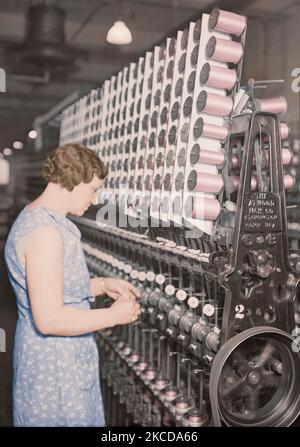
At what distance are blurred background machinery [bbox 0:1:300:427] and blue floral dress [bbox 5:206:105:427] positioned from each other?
49 centimetres

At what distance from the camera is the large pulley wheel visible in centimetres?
216

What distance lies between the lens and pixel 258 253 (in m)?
2.18

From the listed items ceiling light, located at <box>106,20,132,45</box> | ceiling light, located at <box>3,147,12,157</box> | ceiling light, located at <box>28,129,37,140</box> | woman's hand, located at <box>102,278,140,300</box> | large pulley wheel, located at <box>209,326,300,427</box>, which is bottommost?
large pulley wheel, located at <box>209,326,300,427</box>

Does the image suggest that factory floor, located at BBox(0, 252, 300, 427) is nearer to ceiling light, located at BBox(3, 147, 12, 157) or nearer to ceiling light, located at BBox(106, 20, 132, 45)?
ceiling light, located at BBox(3, 147, 12, 157)

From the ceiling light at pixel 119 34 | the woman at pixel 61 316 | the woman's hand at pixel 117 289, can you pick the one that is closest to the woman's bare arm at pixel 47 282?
the woman at pixel 61 316

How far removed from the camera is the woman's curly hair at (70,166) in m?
2.09

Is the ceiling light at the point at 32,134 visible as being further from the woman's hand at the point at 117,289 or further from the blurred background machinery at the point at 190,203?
the woman's hand at the point at 117,289

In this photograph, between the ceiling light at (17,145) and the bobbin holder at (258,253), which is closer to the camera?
the bobbin holder at (258,253)

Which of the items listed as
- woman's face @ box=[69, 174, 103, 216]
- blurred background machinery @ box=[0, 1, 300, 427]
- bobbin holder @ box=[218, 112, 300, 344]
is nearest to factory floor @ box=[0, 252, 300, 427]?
blurred background machinery @ box=[0, 1, 300, 427]

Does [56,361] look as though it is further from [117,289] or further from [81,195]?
[81,195]

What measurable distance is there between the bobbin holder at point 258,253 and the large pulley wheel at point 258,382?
0.24 feet

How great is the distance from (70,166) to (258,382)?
1.13 metres

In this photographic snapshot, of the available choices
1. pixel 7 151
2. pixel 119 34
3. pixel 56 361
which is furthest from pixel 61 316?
pixel 119 34
